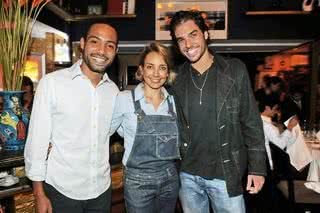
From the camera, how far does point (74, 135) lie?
5.66 feet

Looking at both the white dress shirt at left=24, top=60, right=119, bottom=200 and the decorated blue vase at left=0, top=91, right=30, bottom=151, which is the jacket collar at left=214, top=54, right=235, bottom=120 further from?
the decorated blue vase at left=0, top=91, right=30, bottom=151

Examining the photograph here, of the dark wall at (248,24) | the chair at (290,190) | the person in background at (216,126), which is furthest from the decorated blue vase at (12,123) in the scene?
the dark wall at (248,24)

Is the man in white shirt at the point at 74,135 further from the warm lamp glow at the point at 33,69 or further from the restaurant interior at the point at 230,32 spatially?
the restaurant interior at the point at 230,32

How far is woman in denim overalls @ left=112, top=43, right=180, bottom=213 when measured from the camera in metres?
1.85

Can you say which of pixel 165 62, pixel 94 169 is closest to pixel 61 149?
pixel 94 169

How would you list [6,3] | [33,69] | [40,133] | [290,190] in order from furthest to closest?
[33,69] → [290,190] → [6,3] → [40,133]

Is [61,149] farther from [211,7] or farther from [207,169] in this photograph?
[211,7]

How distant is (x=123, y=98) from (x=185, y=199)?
0.70 meters

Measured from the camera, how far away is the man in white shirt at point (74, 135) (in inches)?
66.2

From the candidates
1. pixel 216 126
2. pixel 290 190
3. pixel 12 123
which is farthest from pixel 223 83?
pixel 290 190

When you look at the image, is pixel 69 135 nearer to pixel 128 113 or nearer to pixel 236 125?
pixel 128 113

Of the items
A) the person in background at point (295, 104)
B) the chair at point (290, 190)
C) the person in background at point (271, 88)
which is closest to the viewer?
the chair at point (290, 190)

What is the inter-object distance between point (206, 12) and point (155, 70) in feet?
10.6

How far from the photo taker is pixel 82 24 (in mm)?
5133
